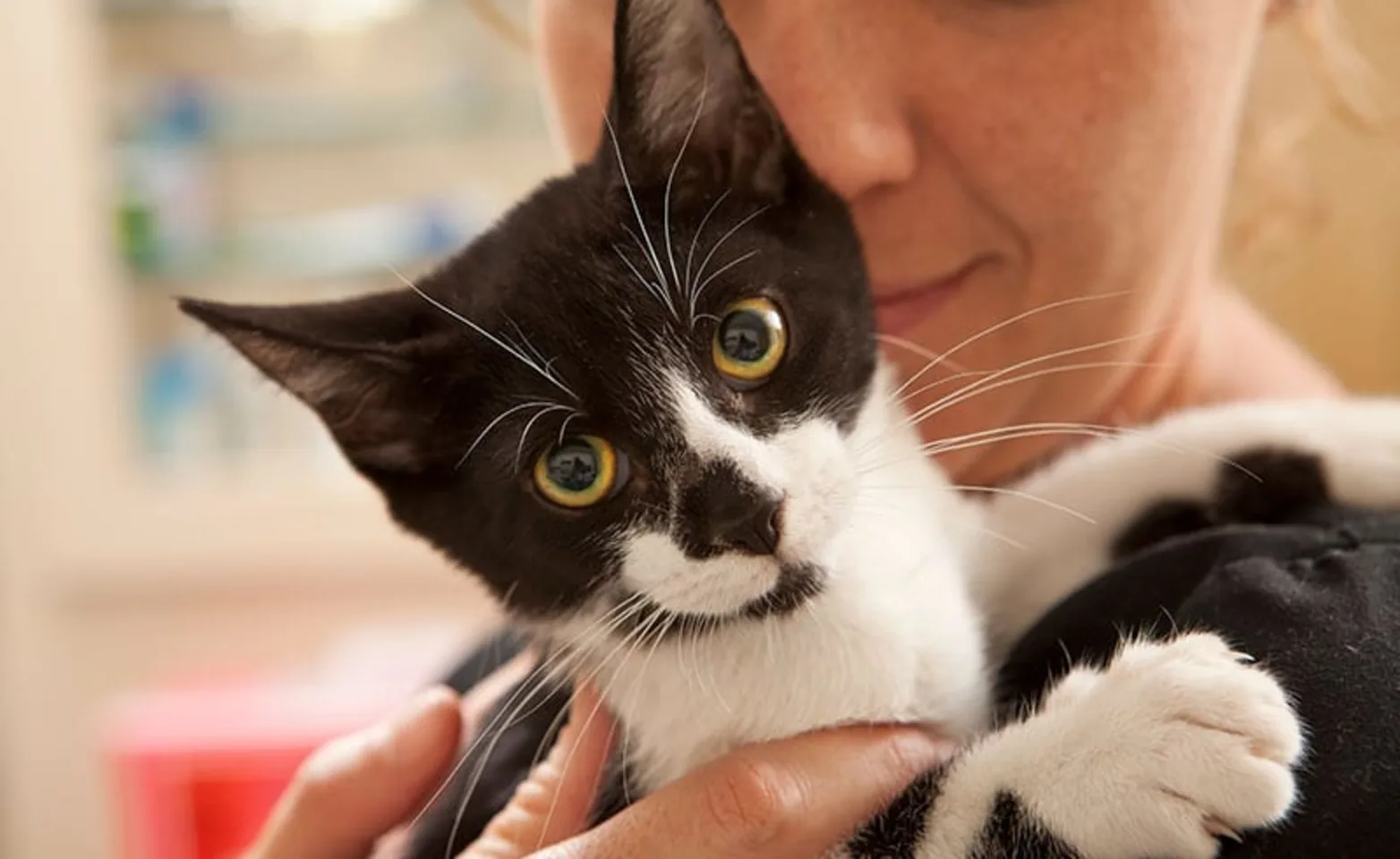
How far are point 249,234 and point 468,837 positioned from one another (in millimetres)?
2734

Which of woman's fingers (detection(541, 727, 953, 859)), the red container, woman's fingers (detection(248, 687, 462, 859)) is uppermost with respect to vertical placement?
woman's fingers (detection(541, 727, 953, 859))

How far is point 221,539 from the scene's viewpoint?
3.32m

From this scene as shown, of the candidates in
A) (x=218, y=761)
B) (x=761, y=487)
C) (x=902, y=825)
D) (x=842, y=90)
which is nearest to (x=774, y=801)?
(x=902, y=825)

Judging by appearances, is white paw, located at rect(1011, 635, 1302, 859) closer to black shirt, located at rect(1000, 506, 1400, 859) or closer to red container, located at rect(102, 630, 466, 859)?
black shirt, located at rect(1000, 506, 1400, 859)

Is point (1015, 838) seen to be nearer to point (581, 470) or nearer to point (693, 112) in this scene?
point (581, 470)

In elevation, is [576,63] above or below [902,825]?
above

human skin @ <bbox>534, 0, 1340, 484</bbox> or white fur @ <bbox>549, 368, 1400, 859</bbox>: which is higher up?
human skin @ <bbox>534, 0, 1340, 484</bbox>

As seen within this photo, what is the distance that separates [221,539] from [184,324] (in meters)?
0.63

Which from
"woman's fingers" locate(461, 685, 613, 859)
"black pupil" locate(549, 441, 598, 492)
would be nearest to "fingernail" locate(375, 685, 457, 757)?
"woman's fingers" locate(461, 685, 613, 859)

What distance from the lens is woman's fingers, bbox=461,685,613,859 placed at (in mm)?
997

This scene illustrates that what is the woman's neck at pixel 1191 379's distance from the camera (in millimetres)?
1283

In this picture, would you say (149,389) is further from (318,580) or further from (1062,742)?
(1062,742)

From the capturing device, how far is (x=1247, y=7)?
107 cm

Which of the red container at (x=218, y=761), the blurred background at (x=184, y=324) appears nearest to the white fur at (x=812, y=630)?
the red container at (x=218, y=761)
